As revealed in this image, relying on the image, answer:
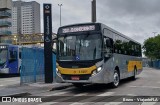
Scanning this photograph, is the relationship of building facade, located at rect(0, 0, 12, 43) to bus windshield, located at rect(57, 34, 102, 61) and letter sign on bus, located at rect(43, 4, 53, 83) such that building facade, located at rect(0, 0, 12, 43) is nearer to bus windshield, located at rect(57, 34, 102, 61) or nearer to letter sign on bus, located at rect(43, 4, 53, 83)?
letter sign on bus, located at rect(43, 4, 53, 83)

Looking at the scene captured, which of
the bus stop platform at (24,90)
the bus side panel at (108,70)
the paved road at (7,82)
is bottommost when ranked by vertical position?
the paved road at (7,82)

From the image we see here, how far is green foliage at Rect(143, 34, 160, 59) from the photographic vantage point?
85.6m

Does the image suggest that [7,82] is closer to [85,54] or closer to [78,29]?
[78,29]

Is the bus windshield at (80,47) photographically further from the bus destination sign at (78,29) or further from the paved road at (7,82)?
the paved road at (7,82)

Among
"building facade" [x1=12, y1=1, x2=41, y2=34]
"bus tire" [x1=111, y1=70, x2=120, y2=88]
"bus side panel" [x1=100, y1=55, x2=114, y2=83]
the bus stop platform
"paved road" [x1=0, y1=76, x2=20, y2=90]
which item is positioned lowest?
"paved road" [x1=0, y1=76, x2=20, y2=90]

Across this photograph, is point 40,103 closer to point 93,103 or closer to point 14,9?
point 93,103

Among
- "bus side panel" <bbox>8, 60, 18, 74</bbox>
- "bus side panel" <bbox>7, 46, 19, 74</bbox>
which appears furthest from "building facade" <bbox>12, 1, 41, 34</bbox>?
"bus side panel" <bbox>8, 60, 18, 74</bbox>

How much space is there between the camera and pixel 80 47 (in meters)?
14.7

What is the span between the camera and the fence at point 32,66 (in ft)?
60.3

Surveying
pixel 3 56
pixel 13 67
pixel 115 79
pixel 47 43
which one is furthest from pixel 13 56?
pixel 115 79

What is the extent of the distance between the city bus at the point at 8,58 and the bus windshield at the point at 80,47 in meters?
14.4

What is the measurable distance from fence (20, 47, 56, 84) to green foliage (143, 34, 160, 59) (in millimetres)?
68401

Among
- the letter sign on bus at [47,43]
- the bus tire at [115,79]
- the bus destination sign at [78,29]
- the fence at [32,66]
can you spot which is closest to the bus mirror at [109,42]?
the bus destination sign at [78,29]

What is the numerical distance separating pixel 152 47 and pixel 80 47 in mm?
77749
